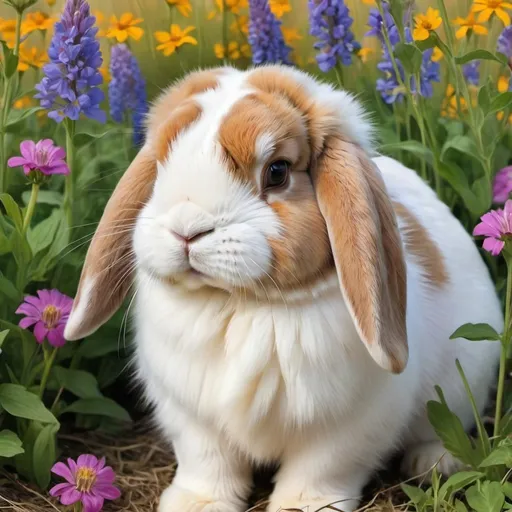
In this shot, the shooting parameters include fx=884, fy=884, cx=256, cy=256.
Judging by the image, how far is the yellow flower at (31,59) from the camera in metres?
2.77

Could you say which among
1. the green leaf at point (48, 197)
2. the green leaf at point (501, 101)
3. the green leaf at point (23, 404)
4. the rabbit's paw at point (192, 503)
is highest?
the green leaf at point (501, 101)

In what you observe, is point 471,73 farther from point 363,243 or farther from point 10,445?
point 10,445

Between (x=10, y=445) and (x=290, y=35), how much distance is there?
5.85 ft

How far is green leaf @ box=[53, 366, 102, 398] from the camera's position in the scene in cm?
249

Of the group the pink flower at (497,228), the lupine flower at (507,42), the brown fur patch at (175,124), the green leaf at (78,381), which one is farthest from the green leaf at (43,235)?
the lupine flower at (507,42)

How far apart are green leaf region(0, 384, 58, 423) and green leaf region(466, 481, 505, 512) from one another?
102 cm

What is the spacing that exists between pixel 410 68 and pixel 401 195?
0.35 meters

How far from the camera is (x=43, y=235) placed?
95.4 inches

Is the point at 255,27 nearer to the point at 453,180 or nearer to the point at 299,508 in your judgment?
the point at 453,180

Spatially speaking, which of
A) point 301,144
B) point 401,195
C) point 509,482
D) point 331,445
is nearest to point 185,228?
point 301,144

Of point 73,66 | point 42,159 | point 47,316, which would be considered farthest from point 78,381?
point 73,66

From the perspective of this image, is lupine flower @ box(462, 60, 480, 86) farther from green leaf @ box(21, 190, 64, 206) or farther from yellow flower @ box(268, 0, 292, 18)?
green leaf @ box(21, 190, 64, 206)

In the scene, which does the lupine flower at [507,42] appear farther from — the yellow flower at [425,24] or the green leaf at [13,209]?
the green leaf at [13,209]

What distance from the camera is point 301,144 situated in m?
1.96
